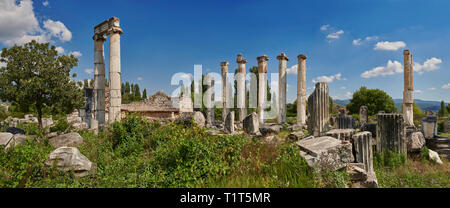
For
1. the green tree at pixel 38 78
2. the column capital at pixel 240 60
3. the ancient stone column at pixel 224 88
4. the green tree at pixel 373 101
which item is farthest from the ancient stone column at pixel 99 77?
the green tree at pixel 373 101

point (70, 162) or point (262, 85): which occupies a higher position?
point (262, 85)

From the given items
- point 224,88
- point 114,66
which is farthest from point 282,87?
point 114,66

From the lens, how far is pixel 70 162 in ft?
17.3

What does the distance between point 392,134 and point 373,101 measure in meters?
41.1

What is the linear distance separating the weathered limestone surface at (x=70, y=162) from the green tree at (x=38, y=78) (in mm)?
10021

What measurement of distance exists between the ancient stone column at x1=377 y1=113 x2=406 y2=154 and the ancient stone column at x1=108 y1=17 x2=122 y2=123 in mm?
13793

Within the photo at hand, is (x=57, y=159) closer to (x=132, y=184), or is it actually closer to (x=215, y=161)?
(x=132, y=184)

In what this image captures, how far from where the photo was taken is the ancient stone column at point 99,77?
15.3 m

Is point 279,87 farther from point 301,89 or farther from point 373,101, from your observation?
point 373,101

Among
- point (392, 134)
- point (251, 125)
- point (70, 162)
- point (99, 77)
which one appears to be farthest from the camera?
point (99, 77)

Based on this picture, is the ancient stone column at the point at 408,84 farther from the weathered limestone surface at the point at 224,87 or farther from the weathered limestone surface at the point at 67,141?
the weathered limestone surface at the point at 67,141
